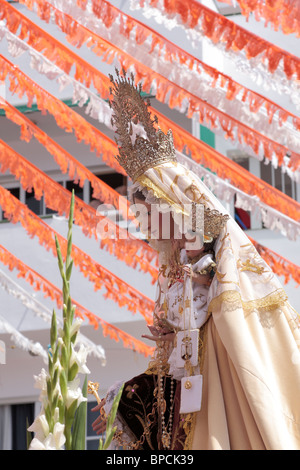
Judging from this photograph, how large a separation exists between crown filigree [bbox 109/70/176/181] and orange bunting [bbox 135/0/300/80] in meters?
1.48

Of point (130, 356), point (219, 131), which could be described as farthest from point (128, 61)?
point (130, 356)

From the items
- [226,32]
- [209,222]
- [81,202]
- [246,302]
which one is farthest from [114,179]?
[246,302]

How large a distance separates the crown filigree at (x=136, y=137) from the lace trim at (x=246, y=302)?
807 mm

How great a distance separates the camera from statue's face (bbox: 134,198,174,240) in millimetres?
4043

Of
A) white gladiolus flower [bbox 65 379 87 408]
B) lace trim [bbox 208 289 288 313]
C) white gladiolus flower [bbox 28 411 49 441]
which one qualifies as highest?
lace trim [bbox 208 289 288 313]

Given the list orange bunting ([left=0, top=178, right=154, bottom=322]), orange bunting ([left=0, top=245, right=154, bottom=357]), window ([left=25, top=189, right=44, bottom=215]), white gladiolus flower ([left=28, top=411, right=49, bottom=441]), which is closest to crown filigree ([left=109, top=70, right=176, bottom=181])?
white gladiolus flower ([left=28, top=411, right=49, bottom=441])

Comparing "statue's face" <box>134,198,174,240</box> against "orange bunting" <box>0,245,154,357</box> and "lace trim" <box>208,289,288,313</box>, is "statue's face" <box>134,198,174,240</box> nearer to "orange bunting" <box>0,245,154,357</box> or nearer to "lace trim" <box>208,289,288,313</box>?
"lace trim" <box>208,289,288,313</box>

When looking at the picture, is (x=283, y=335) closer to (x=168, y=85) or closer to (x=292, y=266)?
(x=168, y=85)

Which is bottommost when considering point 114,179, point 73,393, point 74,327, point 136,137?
point 73,393

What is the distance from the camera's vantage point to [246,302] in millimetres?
3705

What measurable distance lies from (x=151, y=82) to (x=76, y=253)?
2.19m

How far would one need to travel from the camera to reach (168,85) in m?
6.68

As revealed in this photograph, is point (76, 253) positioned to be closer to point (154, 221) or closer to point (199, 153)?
point (199, 153)

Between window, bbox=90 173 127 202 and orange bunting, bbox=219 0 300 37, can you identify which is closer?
orange bunting, bbox=219 0 300 37
